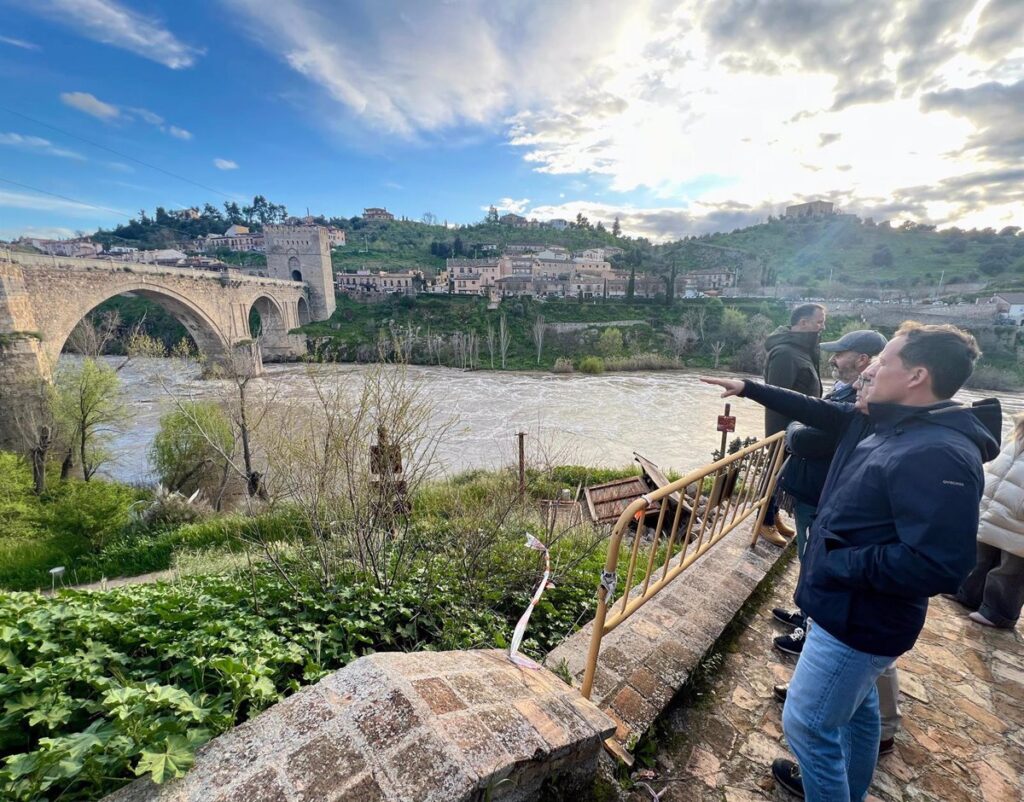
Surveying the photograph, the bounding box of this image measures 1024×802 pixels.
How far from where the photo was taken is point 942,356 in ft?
3.89

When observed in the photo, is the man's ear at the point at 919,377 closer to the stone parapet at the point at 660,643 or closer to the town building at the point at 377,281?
the stone parapet at the point at 660,643

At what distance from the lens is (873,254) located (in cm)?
6506

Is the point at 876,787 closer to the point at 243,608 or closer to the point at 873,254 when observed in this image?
the point at 243,608

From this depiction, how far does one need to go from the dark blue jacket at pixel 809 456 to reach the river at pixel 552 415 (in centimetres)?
589

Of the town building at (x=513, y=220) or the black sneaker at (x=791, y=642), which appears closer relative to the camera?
the black sneaker at (x=791, y=642)

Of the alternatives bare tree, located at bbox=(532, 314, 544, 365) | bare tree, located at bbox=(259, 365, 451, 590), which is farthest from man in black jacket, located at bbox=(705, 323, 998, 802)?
bare tree, located at bbox=(532, 314, 544, 365)

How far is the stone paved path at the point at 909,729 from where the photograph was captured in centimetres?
162

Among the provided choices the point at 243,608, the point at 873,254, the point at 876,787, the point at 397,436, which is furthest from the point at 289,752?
the point at 873,254

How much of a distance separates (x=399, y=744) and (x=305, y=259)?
47207 mm

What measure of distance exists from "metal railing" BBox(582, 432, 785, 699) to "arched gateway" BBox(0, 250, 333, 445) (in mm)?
15287

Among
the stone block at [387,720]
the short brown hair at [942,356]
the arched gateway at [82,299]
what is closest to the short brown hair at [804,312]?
the short brown hair at [942,356]

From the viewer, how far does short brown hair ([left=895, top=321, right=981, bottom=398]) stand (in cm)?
118

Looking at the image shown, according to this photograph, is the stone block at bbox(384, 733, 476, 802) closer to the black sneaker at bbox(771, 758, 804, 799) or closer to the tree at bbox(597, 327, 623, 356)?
the black sneaker at bbox(771, 758, 804, 799)

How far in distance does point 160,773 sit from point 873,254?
88.0 meters
